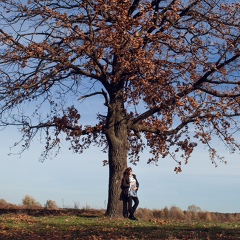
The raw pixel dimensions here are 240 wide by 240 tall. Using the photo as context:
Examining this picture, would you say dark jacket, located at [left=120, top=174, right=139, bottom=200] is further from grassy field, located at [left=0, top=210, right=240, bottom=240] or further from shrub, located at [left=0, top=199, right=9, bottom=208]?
shrub, located at [left=0, top=199, right=9, bottom=208]

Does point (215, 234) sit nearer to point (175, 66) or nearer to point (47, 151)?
point (175, 66)

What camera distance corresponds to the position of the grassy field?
15.9m

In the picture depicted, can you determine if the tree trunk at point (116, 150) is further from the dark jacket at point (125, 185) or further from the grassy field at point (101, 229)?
the grassy field at point (101, 229)

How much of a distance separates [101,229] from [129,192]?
4.45 meters

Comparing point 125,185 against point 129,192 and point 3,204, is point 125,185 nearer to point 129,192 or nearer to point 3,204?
point 129,192

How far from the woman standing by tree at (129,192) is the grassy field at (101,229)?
5.35 ft

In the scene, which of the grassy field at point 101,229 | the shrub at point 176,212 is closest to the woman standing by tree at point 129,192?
the grassy field at point 101,229

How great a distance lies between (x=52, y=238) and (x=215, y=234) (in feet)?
15.4

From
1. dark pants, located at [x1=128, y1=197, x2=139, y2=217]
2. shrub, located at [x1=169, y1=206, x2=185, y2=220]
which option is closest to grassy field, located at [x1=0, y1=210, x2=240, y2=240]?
dark pants, located at [x1=128, y1=197, x2=139, y2=217]

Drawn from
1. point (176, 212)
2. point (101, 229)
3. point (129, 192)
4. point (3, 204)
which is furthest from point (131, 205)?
point (3, 204)

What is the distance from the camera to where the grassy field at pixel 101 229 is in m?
15.9

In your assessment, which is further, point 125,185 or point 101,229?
point 125,185

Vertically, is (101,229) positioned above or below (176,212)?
below

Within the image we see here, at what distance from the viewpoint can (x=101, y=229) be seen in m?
17.1
